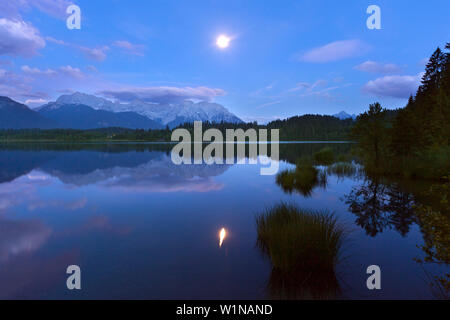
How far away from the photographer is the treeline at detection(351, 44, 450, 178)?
25.4m

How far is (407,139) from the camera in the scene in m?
31.3

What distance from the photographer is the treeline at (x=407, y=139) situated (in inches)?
1001

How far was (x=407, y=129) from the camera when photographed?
103 feet

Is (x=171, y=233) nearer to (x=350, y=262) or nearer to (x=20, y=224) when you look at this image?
(x=350, y=262)

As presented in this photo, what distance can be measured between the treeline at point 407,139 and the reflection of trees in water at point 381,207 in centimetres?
619

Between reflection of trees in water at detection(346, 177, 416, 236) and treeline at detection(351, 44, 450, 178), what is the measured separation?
619 centimetres

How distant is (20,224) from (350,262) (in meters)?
18.4

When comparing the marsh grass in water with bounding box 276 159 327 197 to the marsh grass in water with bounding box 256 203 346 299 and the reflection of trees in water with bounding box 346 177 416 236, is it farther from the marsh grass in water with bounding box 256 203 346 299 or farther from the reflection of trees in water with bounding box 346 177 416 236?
the marsh grass in water with bounding box 256 203 346 299

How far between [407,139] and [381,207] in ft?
66.1

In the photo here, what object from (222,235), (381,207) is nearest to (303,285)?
(222,235)

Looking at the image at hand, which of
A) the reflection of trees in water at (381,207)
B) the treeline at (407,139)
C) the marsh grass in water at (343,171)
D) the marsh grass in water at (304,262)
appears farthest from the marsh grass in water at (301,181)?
the marsh grass in water at (304,262)

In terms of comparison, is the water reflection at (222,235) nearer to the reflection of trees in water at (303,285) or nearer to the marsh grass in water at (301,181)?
the reflection of trees in water at (303,285)

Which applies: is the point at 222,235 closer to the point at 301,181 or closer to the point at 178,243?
the point at 178,243

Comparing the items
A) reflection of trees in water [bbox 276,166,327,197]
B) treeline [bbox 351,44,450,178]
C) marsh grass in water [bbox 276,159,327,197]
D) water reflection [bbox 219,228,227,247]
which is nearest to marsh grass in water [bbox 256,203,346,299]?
water reflection [bbox 219,228,227,247]
